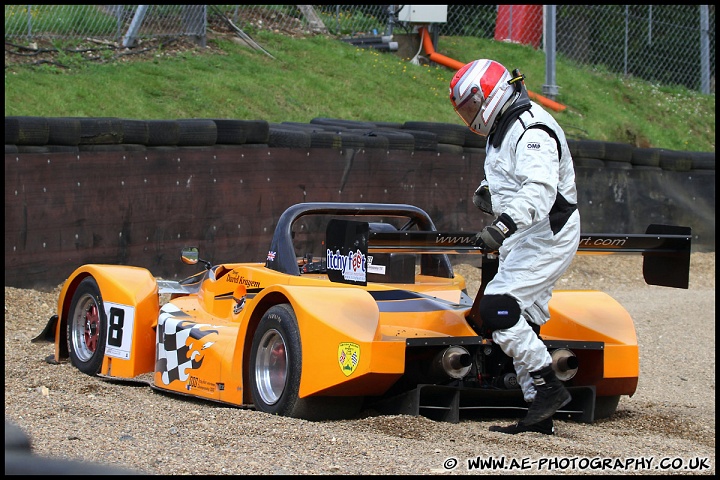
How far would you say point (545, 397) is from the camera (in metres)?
5.52

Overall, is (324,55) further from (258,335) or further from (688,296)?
(258,335)

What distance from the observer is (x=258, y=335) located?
5.99 meters

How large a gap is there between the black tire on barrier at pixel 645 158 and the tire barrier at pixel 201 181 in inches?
28.0

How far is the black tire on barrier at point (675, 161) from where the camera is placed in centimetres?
1512

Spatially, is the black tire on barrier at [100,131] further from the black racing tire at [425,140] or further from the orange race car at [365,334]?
the black racing tire at [425,140]

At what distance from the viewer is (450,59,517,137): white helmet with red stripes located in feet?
19.0

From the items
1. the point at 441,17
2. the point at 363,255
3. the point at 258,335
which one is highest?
the point at 441,17

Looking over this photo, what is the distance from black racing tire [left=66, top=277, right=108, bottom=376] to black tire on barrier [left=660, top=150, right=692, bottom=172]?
974cm

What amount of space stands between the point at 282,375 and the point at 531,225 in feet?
5.10

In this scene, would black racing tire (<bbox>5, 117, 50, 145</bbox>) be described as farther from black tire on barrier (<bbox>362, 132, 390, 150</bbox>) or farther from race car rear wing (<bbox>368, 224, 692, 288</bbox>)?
race car rear wing (<bbox>368, 224, 692, 288</bbox>)

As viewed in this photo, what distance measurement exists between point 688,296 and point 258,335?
316 inches

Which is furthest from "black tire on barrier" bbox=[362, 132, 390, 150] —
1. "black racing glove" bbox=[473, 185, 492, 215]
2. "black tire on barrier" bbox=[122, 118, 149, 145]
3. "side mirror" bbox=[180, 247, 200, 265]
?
"black racing glove" bbox=[473, 185, 492, 215]

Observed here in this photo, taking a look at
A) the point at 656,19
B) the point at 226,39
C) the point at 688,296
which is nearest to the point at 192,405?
the point at 688,296

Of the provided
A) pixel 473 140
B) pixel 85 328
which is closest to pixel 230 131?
pixel 473 140
